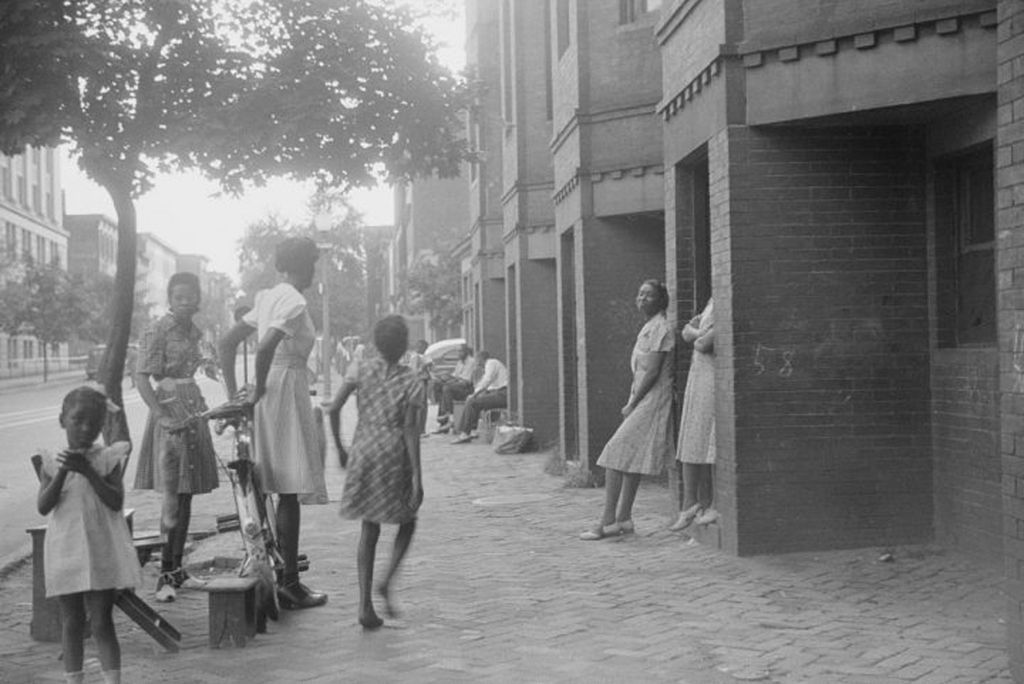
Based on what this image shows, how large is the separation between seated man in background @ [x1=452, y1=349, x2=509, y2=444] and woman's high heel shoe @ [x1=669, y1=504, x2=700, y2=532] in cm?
1213

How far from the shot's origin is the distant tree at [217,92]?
1335 cm

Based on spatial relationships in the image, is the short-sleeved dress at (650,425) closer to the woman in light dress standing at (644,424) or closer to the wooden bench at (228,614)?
the woman in light dress standing at (644,424)

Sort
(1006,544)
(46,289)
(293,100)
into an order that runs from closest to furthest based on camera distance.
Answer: (1006,544) → (293,100) → (46,289)

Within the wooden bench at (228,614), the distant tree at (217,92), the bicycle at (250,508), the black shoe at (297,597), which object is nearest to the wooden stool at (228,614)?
the wooden bench at (228,614)

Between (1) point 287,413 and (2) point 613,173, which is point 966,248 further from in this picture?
(2) point 613,173

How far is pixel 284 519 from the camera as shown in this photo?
24.7 feet

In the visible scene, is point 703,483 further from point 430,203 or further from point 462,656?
point 430,203

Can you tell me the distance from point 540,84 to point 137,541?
477 inches

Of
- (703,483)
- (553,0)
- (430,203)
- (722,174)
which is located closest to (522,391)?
(553,0)

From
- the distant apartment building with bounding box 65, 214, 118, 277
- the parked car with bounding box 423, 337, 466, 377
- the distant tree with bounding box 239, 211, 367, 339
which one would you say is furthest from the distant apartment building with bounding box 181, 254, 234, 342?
the parked car with bounding box 423, 337, 466, 377

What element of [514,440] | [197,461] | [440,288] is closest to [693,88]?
[197,461]

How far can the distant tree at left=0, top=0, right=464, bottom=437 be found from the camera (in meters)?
13.4

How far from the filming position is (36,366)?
74.8 m

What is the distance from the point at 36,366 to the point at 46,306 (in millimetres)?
16409
